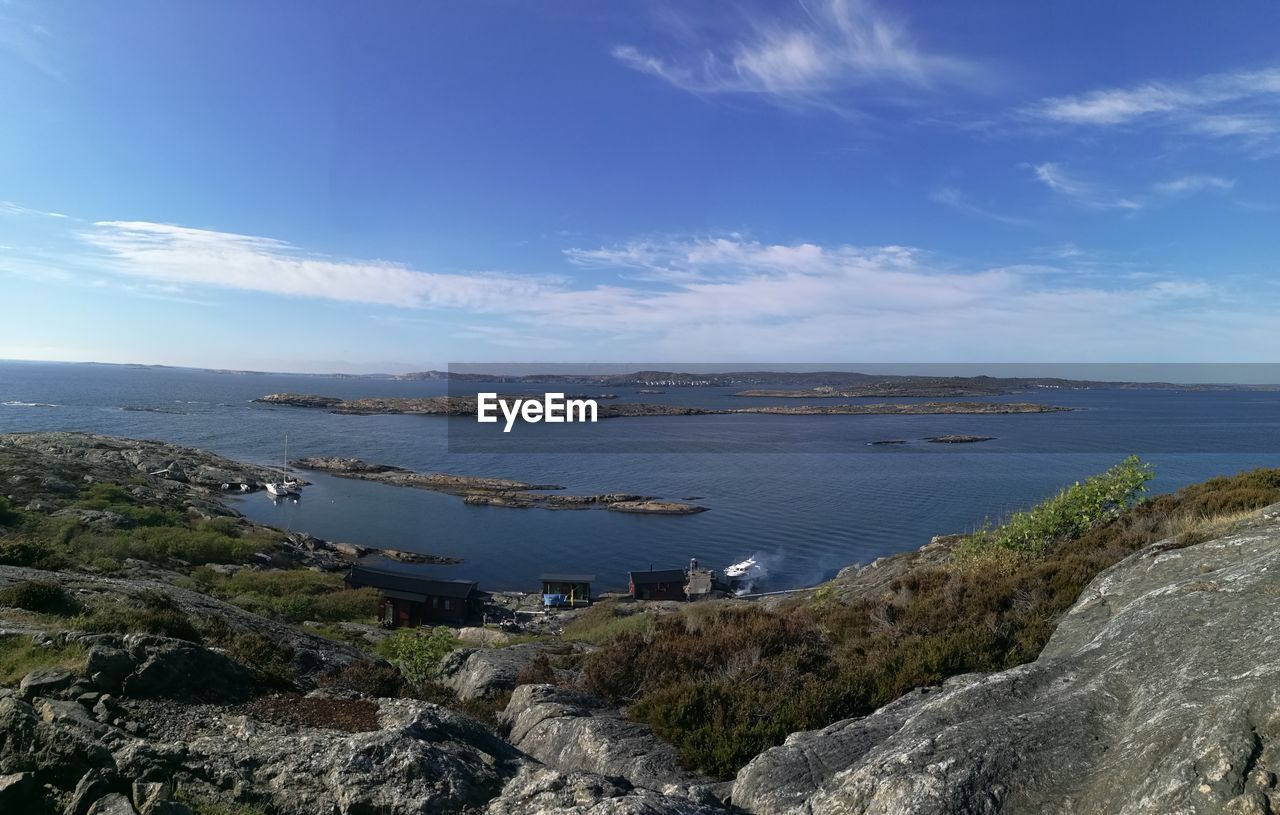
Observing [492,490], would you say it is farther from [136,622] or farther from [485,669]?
[136,622]

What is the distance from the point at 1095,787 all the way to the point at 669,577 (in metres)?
39.3

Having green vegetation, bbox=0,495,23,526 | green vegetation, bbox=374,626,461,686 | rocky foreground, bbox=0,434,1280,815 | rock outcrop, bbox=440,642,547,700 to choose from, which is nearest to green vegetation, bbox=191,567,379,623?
green vegetation, bbox=0,495,23,526

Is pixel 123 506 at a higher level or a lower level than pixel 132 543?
higher

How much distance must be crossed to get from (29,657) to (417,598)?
94.5 feet

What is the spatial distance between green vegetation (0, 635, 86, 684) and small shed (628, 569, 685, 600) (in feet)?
117

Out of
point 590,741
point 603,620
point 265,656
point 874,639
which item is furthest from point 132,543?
point 874,639

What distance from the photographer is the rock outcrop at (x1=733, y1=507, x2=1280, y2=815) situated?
13.9ft

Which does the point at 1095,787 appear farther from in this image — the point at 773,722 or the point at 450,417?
the point at 450,417

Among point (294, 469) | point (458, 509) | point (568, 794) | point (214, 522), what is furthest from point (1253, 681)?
point (294, 469)

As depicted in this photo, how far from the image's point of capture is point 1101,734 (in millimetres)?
5254

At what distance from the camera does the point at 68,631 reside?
8.98 m

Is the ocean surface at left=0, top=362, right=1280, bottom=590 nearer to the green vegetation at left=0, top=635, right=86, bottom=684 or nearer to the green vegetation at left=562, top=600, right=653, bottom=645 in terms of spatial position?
the green vegetation at left=562, top=600, right=653, bottom=645

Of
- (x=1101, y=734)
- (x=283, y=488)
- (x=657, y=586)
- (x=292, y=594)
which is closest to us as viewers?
(x=1101, y=734)

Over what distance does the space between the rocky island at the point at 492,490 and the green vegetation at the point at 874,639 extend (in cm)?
5308
